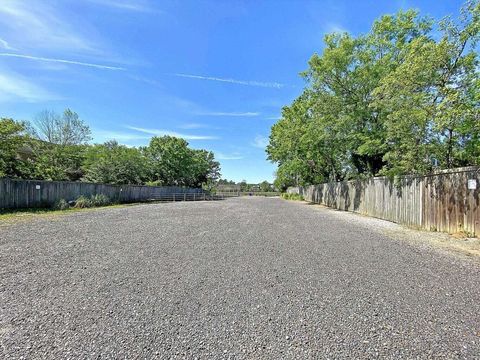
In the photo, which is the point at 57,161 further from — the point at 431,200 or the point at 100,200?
the point at 431,200

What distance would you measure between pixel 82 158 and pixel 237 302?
3192cm

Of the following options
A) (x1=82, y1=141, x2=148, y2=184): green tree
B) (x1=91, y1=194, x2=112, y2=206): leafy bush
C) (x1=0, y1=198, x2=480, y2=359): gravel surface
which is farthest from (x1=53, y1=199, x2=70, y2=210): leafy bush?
(x1=82, y1=141, x2=148, y2=184): green tree

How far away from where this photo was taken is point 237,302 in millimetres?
3260

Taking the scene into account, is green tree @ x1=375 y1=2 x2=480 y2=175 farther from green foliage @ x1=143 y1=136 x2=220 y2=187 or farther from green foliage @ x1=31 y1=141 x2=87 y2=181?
green foliage @ x1=143 y1=136 x2=220 y2=187

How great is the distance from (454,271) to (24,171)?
2219 centimetres

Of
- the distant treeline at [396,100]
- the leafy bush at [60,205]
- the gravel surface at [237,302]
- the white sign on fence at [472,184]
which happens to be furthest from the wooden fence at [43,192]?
the white sign on fence at [472,184]

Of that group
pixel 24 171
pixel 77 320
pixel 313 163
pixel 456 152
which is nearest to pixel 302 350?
pixel 77 320

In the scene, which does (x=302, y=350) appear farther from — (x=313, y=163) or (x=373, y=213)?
(x=313, y=163)

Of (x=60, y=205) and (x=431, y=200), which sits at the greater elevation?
(x=431, y=200)

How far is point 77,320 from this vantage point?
Result: 2.80 m

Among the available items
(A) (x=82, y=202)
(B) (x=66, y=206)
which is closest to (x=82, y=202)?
(A) (x=82, y=202)

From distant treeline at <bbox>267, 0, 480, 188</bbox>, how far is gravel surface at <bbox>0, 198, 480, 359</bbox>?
4574mm

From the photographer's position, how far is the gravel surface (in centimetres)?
237

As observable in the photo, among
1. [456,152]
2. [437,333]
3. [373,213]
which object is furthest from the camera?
[373,213]
